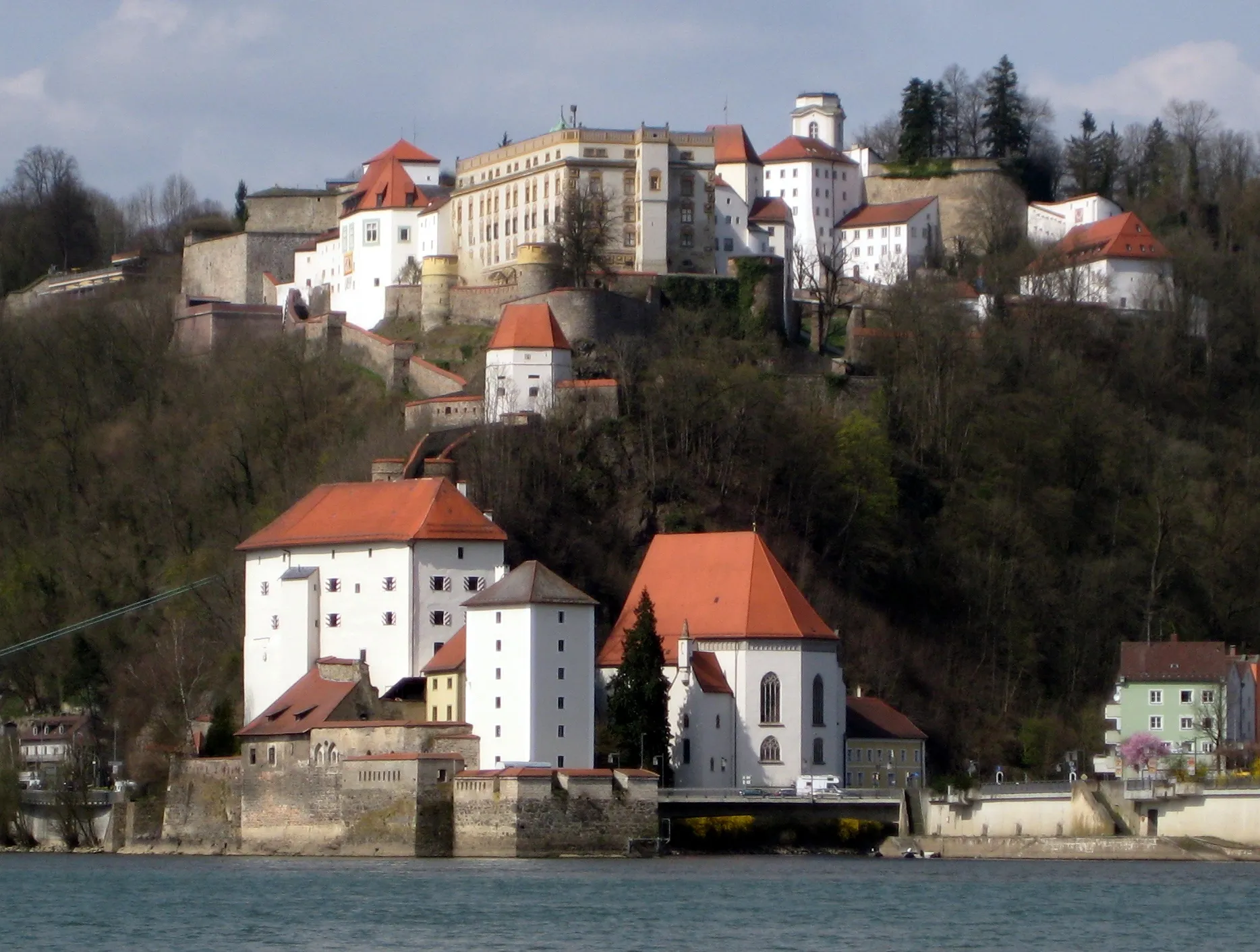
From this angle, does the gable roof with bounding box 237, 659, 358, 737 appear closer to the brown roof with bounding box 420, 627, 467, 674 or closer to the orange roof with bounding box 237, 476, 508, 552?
the brown roof with bounding box 420, 627, 467, 674

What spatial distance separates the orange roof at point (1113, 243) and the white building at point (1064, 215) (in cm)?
432

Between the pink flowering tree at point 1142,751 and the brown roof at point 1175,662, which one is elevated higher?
the brown roof at point 1175,662

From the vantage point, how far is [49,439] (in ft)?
303

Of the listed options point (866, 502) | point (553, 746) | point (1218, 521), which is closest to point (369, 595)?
point (553, 746)

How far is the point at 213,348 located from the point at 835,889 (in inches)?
1873

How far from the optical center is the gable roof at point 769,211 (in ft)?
323

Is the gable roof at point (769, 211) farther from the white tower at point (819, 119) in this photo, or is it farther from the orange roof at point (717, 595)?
the orange roof at point (717, 595)

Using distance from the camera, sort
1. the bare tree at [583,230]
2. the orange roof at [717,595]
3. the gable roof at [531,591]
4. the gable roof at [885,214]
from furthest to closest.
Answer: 1. the gable roof at [885,214]
2. the bare tree at [583,230]
3. the orange roof at [717,595]
4. the gable roof at [531,591]

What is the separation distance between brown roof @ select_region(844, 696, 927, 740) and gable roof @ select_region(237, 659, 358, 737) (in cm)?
1317

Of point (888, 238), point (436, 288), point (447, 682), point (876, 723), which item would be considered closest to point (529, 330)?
point (436, 288)

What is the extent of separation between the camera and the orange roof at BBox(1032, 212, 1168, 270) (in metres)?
102

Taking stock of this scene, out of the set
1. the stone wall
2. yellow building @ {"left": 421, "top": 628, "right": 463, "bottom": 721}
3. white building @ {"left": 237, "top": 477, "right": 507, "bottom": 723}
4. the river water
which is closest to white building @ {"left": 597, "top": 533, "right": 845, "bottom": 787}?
yellow building @ {"left": 421, "top": 628, "right": 463, "bottom": 721}

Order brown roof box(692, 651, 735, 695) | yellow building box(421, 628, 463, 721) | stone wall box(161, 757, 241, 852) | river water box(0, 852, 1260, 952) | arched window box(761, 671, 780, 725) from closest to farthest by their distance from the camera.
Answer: river water box(0, 852, 1260, 952), yellow building box(421, 628, 463, 721), stone wall box(161, 757, 241, 852), brown roof box(692, 651, 735, 695), arched window box(761, 671, 780, 725)

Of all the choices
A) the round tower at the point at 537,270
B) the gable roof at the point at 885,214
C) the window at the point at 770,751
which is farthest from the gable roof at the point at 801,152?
the window at the point at 770,751
